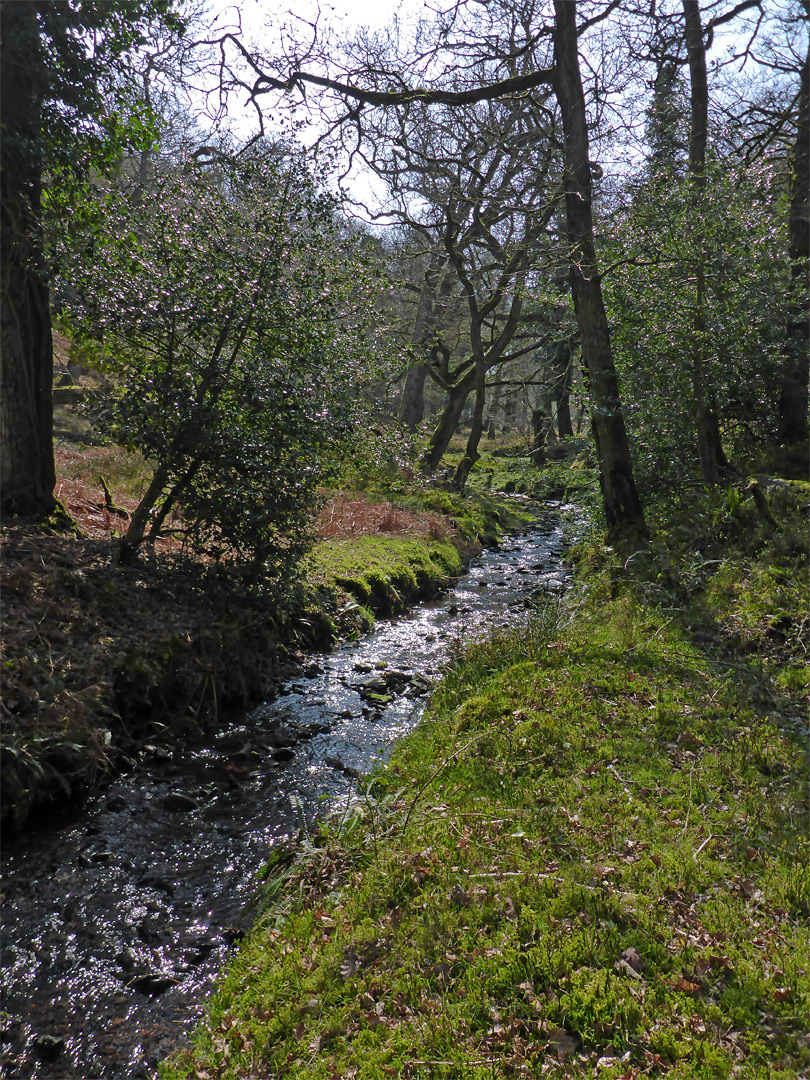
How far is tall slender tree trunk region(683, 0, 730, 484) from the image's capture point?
11500mm

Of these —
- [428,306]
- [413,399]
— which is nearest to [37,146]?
[428,306]

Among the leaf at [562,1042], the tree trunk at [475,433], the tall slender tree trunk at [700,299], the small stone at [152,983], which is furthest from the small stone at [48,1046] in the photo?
the tree trunk at [475,433]

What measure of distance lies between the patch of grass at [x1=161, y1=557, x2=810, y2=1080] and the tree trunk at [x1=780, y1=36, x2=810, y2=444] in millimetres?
9109

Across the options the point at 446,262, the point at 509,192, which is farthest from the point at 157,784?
the point at 446,262

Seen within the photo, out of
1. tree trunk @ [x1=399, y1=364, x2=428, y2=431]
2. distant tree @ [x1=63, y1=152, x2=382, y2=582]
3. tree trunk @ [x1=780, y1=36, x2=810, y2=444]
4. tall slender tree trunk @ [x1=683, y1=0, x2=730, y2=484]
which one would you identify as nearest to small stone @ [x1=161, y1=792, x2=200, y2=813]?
distant tree @ [x1=63, y1=152, x2=382, y2=582]

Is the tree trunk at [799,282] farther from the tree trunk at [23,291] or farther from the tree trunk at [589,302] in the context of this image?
the tree trunk at [23,291]

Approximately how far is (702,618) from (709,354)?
20.3 ft

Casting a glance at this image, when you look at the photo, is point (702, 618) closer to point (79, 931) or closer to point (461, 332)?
point (79, 931)

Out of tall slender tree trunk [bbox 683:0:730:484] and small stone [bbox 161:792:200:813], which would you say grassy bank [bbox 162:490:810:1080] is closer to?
small stone [bbox 161:792:200:813]

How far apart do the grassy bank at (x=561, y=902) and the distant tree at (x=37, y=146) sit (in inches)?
242

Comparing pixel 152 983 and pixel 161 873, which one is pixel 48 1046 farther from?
pixel 161 873

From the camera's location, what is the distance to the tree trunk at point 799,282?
482 inches

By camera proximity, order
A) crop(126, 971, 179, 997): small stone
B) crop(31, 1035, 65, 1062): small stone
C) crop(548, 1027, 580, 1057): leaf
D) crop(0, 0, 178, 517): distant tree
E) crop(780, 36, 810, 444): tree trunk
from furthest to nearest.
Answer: crop(780, 36, 810, 444): tree trunk → crop(0, 0, 178, 517): distant tree → crop(126, 971, 179, 997): small stone → crop(31, 1035, 65, 1062): small stone → crop(548, 1027, 580, 1057): leaf

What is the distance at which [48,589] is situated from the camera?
6656mm
